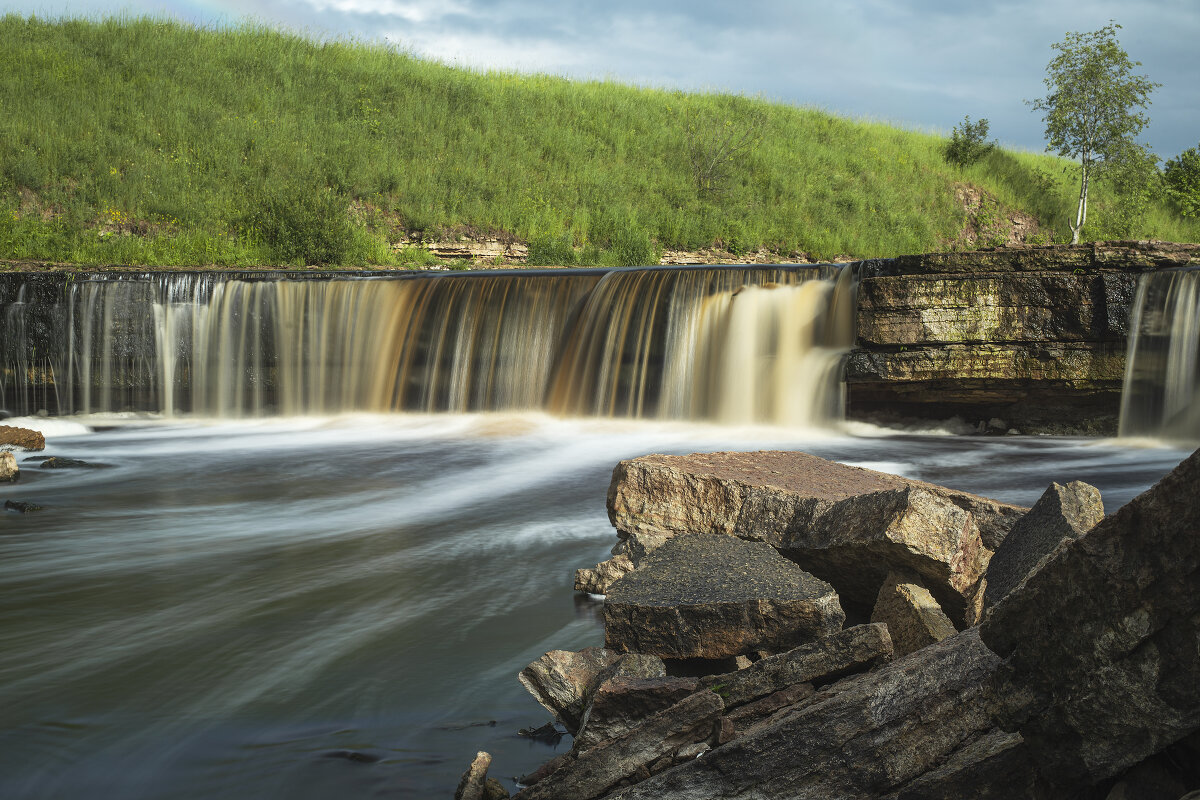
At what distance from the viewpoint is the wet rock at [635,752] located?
232cm

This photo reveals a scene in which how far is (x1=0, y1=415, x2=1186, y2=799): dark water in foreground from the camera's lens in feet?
9.98

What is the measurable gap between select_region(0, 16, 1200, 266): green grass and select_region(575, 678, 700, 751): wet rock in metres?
18.7

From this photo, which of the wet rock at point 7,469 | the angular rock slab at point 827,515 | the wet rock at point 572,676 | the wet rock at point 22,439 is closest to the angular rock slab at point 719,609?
the wet rock at point 572,676

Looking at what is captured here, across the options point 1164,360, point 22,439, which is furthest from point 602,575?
point 22,439

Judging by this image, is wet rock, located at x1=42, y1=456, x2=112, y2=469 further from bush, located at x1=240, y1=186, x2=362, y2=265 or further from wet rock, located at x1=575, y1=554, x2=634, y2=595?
bush, located at x1=240, y1=186, x2=362, y2=265

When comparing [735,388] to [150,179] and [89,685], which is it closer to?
[89,685]

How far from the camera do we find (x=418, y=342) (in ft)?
43.8

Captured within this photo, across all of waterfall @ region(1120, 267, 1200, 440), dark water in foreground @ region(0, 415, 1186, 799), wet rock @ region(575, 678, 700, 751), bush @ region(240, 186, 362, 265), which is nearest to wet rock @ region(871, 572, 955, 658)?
wet rock @ region(575, 678, 700, 751)

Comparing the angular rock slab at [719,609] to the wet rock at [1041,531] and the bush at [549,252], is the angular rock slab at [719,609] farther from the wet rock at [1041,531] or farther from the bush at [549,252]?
the bush at [549,252]

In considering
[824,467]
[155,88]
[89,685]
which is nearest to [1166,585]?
[824,467]

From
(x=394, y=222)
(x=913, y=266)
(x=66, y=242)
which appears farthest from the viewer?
(x=394, y=222)

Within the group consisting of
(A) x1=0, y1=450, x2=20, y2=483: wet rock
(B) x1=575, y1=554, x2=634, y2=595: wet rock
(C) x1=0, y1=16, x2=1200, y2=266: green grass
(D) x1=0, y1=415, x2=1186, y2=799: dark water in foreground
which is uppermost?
(C) x1=0, y1=16, x2=1200, y2=266: green grass

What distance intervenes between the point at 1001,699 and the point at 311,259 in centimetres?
1989

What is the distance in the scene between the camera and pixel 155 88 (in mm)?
25797
